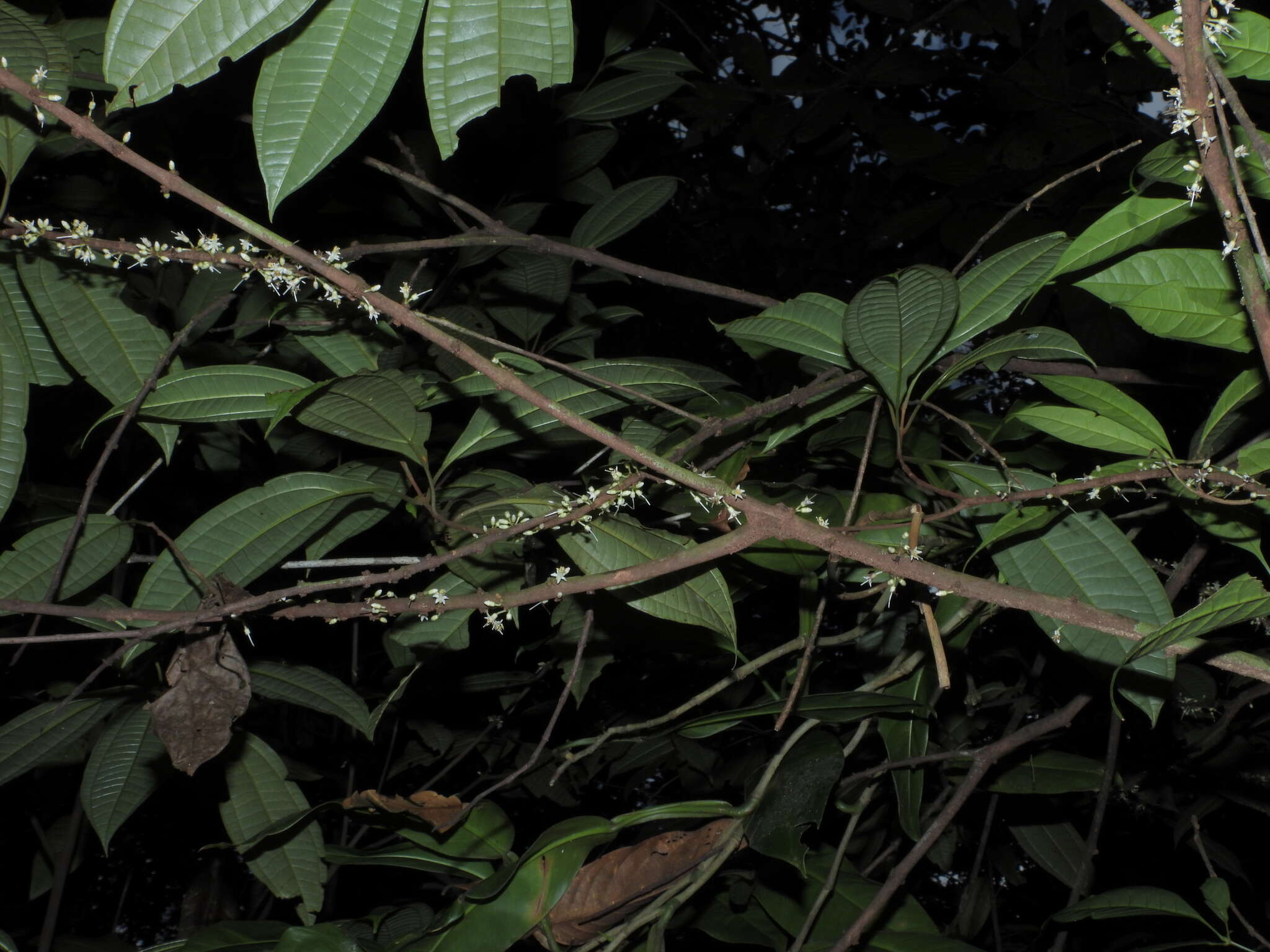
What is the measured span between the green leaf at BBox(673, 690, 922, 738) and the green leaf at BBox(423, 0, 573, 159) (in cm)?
69

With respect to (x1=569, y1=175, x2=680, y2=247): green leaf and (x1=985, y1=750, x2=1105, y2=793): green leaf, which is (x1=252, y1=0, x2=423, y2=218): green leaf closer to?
(x1=569, y1=175, x2=680, y2=247): green leaf

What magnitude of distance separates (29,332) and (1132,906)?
1544 mm

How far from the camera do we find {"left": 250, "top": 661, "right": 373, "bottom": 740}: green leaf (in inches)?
48.6

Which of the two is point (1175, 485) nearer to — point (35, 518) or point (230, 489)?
point (35, 518)

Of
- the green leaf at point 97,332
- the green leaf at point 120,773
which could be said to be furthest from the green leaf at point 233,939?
the green leaf at point 97,332

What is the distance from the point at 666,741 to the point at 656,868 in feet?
2.38

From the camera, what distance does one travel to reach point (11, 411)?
3.02 ft

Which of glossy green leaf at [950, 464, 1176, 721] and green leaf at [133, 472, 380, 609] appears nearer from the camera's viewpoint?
glossy green leaf at [950, 464, 1176, 721]

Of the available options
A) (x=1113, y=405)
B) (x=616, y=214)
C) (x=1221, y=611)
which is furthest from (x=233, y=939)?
(x=616, y=214)

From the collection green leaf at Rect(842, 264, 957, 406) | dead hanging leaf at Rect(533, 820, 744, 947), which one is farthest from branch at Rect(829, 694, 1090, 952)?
green leaf at Rect(842, 264, 957, 406)

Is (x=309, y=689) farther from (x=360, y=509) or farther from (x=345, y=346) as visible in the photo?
(x=345, y=346)

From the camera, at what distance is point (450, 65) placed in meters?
0.57

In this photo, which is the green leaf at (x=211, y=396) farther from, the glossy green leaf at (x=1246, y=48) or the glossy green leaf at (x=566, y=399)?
the glossy green leaf at (x=1246, y=48)

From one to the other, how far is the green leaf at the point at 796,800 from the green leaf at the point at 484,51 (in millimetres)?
748
